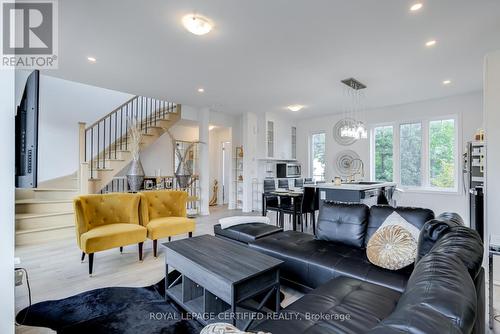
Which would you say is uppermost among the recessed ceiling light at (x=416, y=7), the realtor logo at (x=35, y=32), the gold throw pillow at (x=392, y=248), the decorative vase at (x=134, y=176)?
the realtor logo at (x=35, y=32)

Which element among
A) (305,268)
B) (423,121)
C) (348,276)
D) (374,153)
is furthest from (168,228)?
(423,121)

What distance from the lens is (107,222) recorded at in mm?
3201

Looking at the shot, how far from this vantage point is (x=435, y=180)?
5730mm

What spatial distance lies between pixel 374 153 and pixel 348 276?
5.70m

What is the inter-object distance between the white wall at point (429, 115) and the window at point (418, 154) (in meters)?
0.16

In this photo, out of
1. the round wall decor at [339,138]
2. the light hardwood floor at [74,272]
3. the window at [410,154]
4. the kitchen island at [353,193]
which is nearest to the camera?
the light hardwood floor at [74,272]

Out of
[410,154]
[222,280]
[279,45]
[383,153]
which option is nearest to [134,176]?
[279,45]

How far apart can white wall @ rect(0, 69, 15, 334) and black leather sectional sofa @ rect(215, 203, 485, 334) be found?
4.54 feet

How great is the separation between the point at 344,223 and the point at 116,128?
5.79m

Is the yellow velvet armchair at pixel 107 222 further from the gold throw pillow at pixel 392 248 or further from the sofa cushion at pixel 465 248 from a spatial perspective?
the sofa cushion at pixel 465 248

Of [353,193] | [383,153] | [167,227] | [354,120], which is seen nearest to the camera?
[167,227]

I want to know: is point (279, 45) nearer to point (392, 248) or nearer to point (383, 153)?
point (392, 248)

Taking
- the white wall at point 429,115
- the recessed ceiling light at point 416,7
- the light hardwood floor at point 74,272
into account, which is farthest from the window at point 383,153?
the recessed ceiling light at point 416,7

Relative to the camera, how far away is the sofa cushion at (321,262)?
1789 mm
